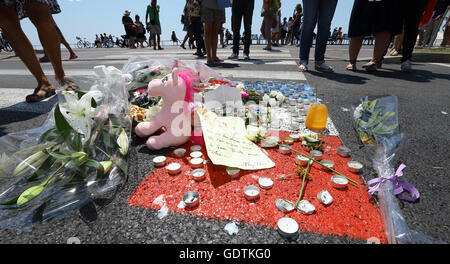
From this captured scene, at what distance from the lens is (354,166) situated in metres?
1.14

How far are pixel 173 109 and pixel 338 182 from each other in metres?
1.02

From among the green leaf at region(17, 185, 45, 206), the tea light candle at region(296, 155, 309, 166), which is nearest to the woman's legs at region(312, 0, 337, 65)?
the tea light candle at region(296, 155, 309, 166)

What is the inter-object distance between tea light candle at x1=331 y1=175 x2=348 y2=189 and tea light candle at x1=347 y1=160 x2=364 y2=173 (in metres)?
0.12

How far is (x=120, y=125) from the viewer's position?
50.6 inches

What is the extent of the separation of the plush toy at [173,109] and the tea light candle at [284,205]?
2.46ft

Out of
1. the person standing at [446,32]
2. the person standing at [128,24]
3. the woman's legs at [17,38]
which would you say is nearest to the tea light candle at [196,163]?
the woman's legs at [17,38]

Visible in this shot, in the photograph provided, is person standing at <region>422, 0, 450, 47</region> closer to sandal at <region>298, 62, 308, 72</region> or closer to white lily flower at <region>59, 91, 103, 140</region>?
Result: sandal at <region>298, 62, 308, 72</region>

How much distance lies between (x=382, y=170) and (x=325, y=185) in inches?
12.6

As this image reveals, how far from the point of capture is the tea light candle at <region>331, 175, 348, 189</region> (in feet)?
3.29

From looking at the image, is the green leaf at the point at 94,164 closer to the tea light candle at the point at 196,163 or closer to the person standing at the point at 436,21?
the tea light candle at the point at 196,163

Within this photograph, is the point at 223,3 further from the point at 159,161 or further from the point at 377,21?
→ the point at 159,161

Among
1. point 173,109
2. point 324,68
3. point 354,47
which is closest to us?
point 173,109

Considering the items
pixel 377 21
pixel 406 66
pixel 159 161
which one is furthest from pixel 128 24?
pixel 159 161

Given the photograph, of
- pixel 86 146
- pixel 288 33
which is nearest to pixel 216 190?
pixel 86 146
